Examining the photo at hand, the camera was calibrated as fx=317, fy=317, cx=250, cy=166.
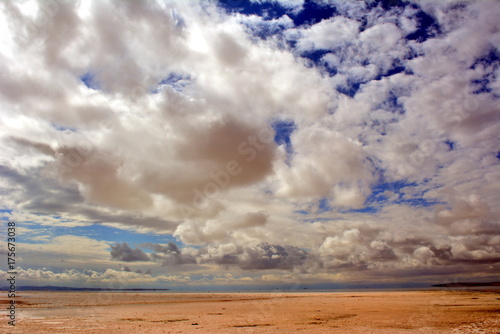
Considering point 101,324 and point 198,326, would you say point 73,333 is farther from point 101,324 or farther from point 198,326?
point 198,326

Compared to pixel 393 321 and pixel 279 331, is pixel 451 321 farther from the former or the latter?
pixel 279 331

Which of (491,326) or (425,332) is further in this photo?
(491,326)

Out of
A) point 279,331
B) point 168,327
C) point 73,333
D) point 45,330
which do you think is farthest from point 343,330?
point 45,330

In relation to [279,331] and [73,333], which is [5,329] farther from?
[279,331]

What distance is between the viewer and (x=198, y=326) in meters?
28.3

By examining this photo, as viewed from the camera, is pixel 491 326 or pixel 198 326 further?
pixel 198 326

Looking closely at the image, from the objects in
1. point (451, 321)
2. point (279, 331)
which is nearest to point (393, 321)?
point (451, 321)

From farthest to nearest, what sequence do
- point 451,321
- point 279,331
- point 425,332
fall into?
point 451,321
point 279,331
point 425,332

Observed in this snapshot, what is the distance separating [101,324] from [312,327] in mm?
19394

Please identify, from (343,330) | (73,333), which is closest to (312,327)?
(343,330)

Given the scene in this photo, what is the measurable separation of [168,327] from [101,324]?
7.00 m

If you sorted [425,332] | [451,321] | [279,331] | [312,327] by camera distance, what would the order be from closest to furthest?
[425,332] < [279,331] < [312,327] < [451,321]

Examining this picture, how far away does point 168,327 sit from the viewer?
2780cm

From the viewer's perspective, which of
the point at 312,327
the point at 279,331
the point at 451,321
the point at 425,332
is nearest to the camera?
the point at 425,332
